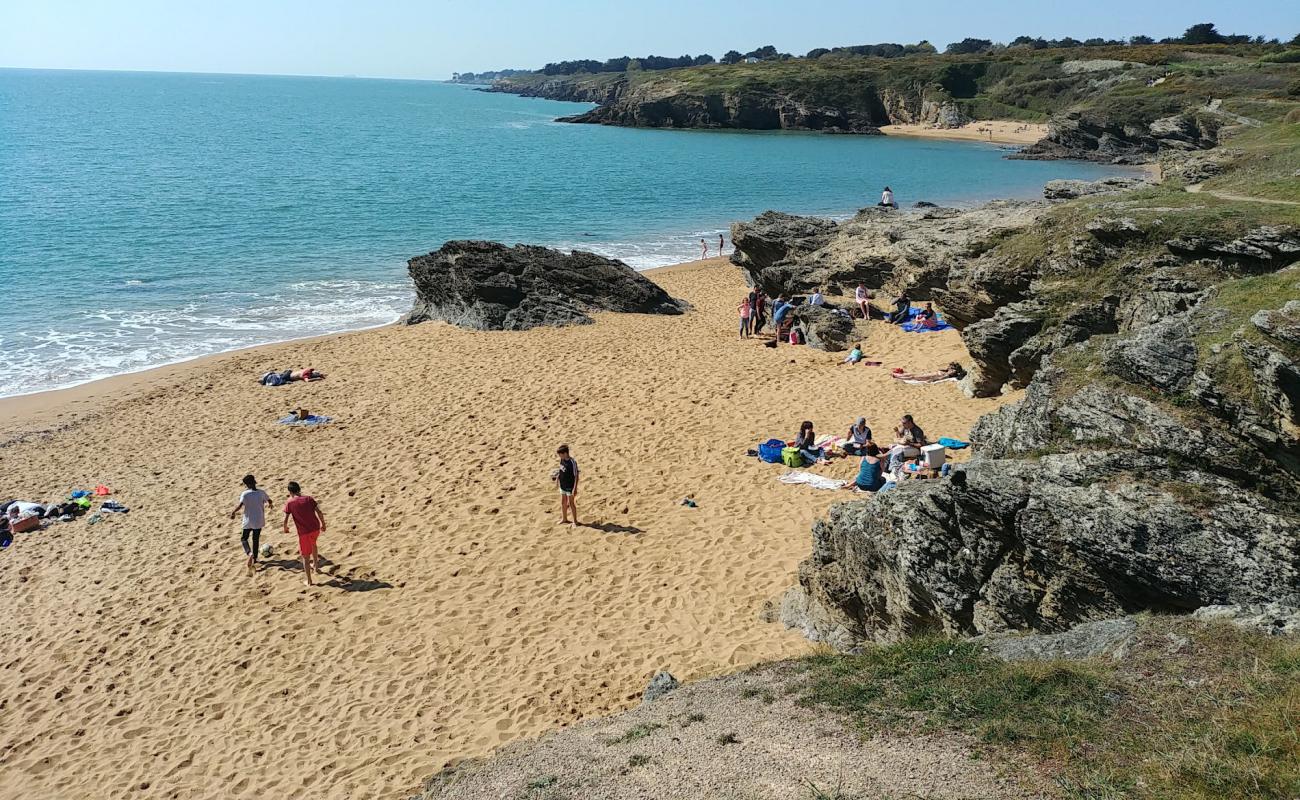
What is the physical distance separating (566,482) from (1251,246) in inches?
390

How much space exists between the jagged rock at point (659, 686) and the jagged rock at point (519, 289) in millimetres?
17285

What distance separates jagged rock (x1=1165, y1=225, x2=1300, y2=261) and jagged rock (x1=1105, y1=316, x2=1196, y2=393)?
4327 millimetres

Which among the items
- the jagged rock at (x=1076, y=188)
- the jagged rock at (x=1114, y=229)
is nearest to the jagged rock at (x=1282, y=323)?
the jagged rock at (x=1114, y=229)

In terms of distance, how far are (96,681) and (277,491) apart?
16.2ft

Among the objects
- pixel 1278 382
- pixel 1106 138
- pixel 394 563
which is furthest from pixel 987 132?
pixel 1278 382

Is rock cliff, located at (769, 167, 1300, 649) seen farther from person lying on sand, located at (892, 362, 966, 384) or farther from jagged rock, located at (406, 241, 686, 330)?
jagged rock, located at (406, 241, 686, 330)

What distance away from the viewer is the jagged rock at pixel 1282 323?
21.1 ft

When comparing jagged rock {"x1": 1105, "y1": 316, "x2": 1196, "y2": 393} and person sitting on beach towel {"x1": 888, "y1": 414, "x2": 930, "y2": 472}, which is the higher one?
jagged rock {"x1": 1105, "y1": 316, "x2": 1196, "y2": 393}

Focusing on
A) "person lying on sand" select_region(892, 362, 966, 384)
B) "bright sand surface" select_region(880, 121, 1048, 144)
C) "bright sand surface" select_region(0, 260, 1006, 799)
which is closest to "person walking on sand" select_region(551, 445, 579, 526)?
"bright sand surface" select_region(0, 260, 1006, 799)

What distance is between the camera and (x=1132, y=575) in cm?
599

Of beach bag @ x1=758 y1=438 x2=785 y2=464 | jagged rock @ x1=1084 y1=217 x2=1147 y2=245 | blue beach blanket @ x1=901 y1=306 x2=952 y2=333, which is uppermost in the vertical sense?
jagged rock @ x1=1084 y1=217 x2=1147 y2=245

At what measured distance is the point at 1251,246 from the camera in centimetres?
1088

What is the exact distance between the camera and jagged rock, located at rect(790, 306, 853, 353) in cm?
2022

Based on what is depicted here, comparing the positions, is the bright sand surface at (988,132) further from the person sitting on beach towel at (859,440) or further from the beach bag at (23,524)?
the beach bag at (23,524)
